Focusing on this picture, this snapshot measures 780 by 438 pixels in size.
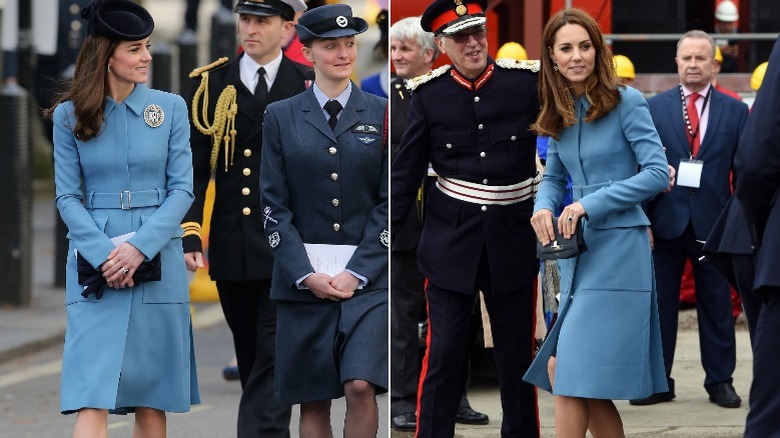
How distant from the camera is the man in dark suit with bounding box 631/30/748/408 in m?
9.39

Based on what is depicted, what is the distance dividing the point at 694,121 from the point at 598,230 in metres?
2.93

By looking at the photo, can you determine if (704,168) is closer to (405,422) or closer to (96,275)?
(405,422)

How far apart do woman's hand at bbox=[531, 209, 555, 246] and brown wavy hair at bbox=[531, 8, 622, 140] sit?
31cm

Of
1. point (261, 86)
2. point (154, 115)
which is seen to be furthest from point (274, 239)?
point (261, 86)

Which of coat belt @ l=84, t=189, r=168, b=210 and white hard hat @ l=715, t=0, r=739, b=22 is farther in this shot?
white hard hat @ l=715, t=0, r=739, b=22

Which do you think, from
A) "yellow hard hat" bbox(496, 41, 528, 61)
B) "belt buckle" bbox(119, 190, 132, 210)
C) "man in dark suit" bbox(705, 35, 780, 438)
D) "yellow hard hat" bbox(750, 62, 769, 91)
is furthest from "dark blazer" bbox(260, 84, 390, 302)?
"yellow hard hat" bbox(750, 62, 769, 91)

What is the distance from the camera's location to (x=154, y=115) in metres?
6.74

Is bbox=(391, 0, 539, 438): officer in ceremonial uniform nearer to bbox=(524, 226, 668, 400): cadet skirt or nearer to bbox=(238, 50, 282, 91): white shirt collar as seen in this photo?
bbox=(524, 226, 668, 400): cadet skirt

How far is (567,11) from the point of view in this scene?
6.88 metres

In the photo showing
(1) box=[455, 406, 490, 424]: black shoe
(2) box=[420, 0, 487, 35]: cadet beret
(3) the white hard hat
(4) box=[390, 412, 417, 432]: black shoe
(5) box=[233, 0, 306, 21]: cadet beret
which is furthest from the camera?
(3) the white hard hat

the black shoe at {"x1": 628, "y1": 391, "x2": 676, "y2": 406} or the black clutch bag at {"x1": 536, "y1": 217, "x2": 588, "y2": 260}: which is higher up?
the black clutch bag at {"x1": 536, "y1": 217, "x2": 588, "y2": 260}

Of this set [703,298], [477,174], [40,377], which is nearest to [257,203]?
[477,174]

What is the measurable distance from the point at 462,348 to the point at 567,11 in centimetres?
143

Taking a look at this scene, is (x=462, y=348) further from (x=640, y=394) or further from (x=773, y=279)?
(x=773, y=279)
